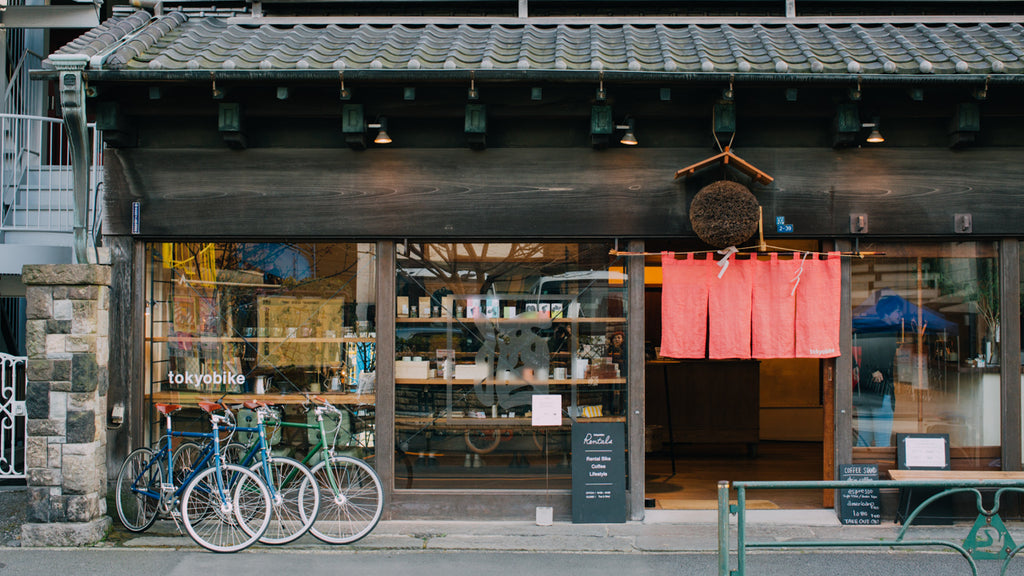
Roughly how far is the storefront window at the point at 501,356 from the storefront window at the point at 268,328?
46 centimetres

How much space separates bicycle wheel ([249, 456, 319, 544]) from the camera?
20.8 ft

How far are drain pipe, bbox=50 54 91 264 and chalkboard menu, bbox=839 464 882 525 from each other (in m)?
7.82

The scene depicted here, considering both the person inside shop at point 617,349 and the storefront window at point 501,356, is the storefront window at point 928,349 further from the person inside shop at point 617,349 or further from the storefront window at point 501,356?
the storefront window at point 501,356

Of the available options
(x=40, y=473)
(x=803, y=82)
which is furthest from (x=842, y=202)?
(x=40, y=473)

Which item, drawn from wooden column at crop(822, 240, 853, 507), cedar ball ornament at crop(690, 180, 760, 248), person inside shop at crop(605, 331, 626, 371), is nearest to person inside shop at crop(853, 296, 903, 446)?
wooden column at crop(822, 240, 853, 507)

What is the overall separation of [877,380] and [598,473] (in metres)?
3.10

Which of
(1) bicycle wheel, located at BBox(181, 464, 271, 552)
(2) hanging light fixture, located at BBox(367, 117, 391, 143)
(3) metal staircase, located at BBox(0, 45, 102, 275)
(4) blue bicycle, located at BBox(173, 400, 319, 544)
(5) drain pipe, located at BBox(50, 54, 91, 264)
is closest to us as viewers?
(1) bicycle wheel, located at BBox(181, 464, 271, 552)

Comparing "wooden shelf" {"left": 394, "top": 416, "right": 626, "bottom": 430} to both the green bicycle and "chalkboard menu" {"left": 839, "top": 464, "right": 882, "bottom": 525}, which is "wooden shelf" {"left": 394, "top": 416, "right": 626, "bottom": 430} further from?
"chalkboard menu" {"left": 839, "top": 464, "right": 882, "bottom": 525}

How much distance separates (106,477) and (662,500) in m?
5.81

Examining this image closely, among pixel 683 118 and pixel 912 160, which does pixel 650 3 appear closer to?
pixel 683 118

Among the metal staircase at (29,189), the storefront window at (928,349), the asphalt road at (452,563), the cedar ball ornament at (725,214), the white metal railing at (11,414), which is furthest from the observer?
the metal staircase at (29,189)

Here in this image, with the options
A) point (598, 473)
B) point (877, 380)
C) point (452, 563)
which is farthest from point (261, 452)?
point (877, 380)

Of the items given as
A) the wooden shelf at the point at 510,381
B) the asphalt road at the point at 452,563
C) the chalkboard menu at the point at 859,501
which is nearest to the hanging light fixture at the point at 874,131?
the chalkboard menu at the point at 859,501

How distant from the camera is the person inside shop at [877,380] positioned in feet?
24.1
